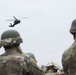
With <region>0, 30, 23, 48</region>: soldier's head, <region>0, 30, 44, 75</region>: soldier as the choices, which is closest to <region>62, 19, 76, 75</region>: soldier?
<region>0, 30, 44, 75</region>: soldier

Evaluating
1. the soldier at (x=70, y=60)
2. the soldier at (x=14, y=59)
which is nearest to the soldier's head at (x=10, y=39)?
the soldier at (x=14, y=59)

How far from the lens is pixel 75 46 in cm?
1137

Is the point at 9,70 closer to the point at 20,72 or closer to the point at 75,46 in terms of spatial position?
the point at 20,72

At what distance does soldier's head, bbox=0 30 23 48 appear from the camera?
11492mm

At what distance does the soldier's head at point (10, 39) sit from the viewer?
11.5 metres

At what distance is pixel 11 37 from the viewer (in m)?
11.6

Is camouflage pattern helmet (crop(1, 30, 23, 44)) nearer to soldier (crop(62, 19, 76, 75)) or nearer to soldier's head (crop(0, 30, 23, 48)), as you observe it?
soldier's head (crop(0, 30, 23, 48))

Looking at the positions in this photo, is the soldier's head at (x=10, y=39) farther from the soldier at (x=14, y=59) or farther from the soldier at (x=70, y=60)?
the soldier at (x=70, y=60)

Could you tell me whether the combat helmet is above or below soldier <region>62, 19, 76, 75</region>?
above

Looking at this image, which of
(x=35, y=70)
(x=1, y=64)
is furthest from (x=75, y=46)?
(x=1, y=64)

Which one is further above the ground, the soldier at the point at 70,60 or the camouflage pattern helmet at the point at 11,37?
the camouflage pattern helmet at the point at 11,37

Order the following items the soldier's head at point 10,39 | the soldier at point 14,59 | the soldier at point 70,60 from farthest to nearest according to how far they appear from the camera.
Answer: the soldier's head at point 10,39, the soldier at point 70,60, the soldier at point 14,59

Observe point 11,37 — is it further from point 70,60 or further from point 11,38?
point 70,60

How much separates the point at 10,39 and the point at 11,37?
9 cm
